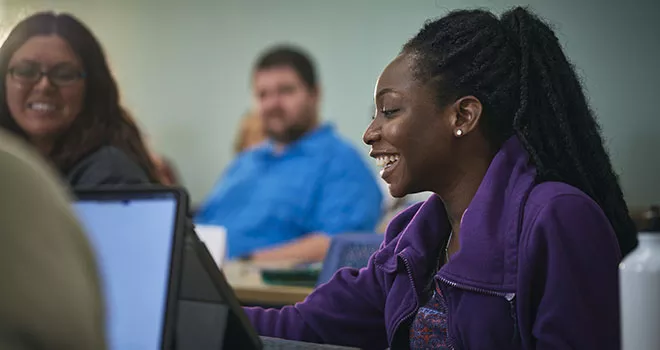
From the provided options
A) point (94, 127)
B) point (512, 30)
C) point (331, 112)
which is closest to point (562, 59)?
point (512, 30)

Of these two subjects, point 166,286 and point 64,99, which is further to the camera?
point 64,99

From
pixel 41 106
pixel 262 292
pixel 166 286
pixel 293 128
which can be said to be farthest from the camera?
pixel 293 128

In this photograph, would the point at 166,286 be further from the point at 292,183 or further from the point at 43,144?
the point at 292,183

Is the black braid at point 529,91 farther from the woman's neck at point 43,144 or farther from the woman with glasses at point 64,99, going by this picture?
the woman's neck at point 43,144

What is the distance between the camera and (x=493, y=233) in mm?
1170

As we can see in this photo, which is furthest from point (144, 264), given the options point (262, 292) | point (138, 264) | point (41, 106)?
point (262, 292)

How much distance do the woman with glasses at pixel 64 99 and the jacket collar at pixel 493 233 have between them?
2.88 ft

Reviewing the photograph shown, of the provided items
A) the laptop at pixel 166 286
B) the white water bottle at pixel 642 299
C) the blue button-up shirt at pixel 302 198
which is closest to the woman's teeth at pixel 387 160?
the laptop at pixel 166 286

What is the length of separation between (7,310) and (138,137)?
1696mm

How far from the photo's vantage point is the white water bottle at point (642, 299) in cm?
72

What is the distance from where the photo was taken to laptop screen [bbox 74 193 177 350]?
1.02 meters

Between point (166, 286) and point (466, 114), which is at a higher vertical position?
point (466, 114)

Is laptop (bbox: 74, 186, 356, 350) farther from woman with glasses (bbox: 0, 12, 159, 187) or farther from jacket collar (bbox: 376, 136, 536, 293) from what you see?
woman with glasses (bbox: 0, 12, 159, 187)

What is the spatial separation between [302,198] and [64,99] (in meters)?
1.73
